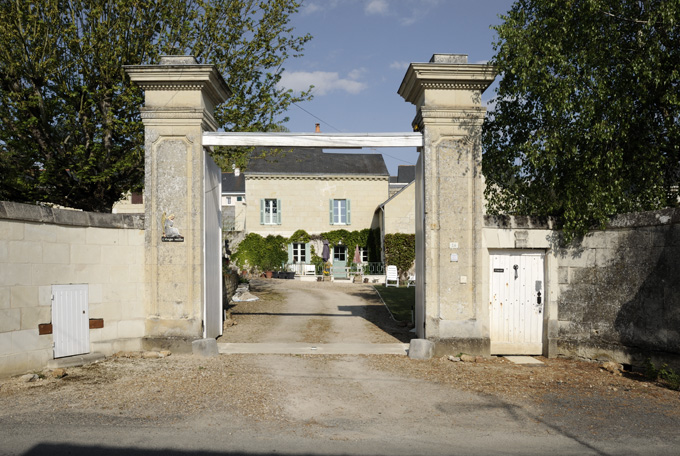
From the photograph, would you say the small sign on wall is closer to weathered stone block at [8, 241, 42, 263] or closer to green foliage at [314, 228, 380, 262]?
weathered stone block at [8, 241, 42, 263]

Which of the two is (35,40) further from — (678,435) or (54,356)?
(678,435)

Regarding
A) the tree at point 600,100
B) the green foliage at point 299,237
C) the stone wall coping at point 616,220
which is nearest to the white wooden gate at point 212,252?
the stone wall coping at point 616,220

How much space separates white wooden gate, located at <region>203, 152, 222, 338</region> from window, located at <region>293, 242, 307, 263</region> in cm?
1986

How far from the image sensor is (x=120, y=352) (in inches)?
351

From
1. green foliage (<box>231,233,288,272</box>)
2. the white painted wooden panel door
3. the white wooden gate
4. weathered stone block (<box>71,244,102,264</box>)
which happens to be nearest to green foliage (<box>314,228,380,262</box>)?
green foliage (<box>231,233,288,272</box>)

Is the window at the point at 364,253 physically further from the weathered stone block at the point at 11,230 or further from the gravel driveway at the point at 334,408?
the weathered stone block at the point at 11,230

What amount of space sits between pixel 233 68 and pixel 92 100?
3.76 m

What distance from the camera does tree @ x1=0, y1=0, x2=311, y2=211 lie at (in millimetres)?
12195

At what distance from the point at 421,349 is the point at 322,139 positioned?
13.5ft

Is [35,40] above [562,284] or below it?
above

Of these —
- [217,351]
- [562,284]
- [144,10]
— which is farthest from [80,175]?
[562,284]

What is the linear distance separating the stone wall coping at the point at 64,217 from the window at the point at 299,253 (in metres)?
21.5

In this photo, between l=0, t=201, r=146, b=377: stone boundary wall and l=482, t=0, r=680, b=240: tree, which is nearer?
l=0, t=201, r=146, b=377: stone boundary wall

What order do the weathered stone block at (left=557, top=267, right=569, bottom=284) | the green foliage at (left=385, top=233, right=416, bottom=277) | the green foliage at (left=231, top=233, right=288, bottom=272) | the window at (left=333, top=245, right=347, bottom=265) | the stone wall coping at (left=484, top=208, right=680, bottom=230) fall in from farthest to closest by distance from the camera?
1. the window at (left=333, top=245, right=347, bottom=265)
2. the green foliage at (left=231, top=233, right=288, bottom=272)
3. the green foliage at (left=385, top=233, right=416, bottom=277)
4. the weathered stone block at (left=557, top=267, right=569, bottom=284)
5. the stone wall coping at (left=484, top=208, right=680, bottom=230)
